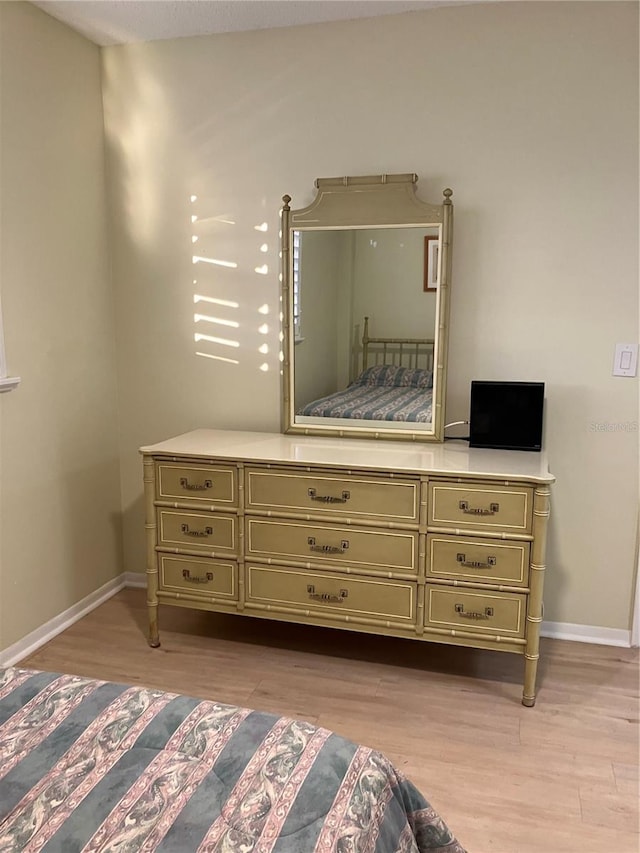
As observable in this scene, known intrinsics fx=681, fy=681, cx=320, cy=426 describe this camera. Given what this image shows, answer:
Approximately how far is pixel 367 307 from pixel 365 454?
66 cm

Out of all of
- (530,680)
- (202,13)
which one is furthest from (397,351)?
(202,13)

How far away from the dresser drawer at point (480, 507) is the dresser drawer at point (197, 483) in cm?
78

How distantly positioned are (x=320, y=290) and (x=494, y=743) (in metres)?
1.86

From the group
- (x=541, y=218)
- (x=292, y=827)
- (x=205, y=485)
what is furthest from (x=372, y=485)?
(x=292, y=827)

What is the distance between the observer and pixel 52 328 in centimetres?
289

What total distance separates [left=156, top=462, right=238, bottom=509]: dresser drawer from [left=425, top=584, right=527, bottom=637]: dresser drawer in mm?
840

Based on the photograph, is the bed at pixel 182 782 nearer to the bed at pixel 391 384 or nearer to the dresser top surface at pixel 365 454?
the dresser top surface at pixel 365 454

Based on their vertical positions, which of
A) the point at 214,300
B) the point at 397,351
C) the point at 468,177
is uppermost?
the point at 468,177

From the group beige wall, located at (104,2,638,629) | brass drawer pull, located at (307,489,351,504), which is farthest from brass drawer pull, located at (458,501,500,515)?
beige wall, located at (104,2,638,629)

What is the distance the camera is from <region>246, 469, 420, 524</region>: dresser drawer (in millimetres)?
2436

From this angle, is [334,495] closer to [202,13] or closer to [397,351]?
[397,351]

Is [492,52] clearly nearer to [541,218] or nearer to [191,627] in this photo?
[541,218]

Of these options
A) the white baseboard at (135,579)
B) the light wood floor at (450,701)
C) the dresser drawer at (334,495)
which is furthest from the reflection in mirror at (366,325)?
the white baseboard at (135,579)

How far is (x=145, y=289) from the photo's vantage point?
10.6 feet
